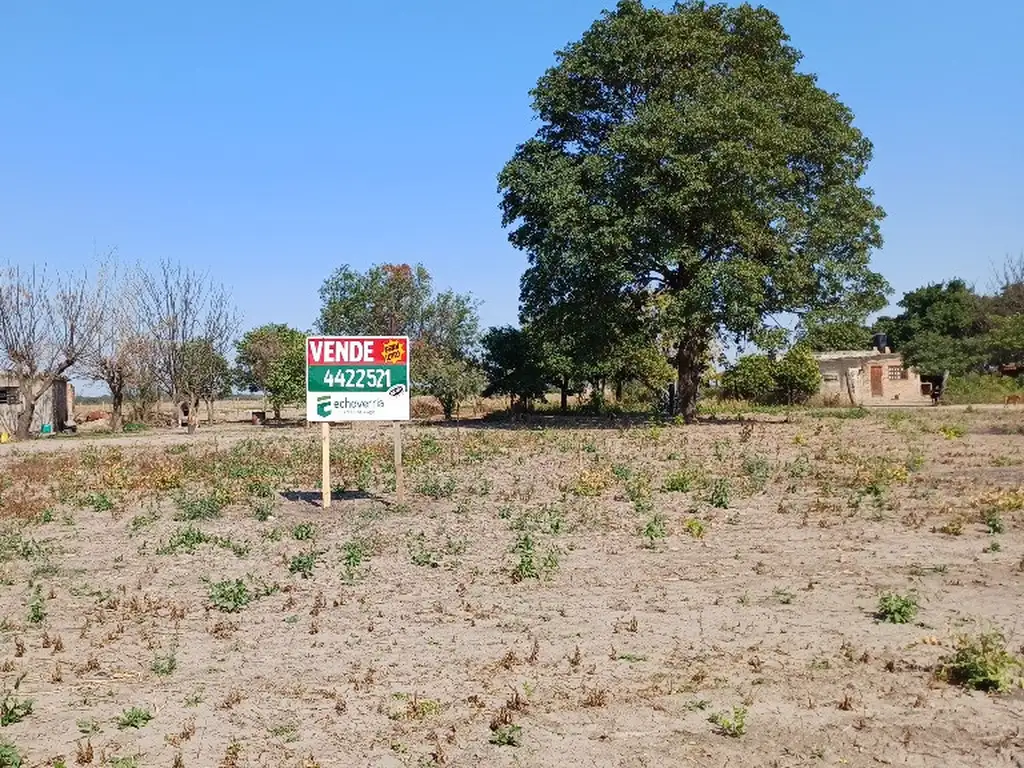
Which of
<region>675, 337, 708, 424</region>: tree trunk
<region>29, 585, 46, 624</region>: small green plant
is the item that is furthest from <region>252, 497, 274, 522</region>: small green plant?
<region>675, 337, 708, 424</region>: tree trunk

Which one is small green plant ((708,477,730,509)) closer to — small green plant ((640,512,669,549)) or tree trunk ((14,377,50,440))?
small green plant ((640,512,669,549))

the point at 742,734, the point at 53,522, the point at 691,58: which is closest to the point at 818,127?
the point at 691,58

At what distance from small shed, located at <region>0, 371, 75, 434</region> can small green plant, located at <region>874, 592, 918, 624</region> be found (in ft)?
153

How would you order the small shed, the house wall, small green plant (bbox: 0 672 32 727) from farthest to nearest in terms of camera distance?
the house wall → the small shed → small green plant (bbox: 0 672 32 727)

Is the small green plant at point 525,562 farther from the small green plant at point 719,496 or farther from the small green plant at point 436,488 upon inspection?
the small green plant at point 436,488

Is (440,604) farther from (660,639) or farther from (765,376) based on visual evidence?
(765,376)

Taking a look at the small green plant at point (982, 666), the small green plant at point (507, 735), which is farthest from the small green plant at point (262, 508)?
the small green plant at point (982, 666)

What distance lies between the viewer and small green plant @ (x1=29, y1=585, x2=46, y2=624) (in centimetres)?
835

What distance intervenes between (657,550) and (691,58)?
25252mm

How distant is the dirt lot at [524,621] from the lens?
219 inches

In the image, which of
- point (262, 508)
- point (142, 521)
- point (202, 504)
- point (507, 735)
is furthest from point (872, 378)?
point (507, 735)

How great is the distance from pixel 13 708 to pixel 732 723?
4.42 metres

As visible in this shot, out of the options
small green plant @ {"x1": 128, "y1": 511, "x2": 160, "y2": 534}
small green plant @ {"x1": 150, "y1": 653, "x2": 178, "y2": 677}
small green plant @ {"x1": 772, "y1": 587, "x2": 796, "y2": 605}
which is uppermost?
small green plant @ {"x1": 128, "y1": 511, "x2": 160, "y2": 534}

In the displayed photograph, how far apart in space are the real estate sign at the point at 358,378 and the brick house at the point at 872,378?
1833 inches
